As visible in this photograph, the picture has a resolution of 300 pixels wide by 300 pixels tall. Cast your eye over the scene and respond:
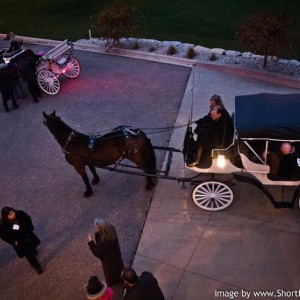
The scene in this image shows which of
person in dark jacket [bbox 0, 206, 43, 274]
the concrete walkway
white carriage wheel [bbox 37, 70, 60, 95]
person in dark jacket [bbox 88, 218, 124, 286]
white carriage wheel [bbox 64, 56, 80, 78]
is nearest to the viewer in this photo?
person in dark jacket [bbox 88, 218, 124, 286]

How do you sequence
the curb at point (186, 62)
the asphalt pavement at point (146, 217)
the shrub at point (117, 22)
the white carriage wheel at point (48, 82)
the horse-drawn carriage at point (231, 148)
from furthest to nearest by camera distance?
1. the shrub at point (117, 22)
2. the white carriage wheel at point (48, 82)
3. the curb at point (186, 62)
4. the asphalt pavement at point (146, 217)
5. the horse-drawn carriage at point (231, 148)

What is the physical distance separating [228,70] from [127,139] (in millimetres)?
6007

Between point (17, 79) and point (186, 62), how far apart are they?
5.29m

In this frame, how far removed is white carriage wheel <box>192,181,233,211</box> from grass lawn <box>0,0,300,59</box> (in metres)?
Result: 7.73

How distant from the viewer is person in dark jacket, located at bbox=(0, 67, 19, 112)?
436 inches

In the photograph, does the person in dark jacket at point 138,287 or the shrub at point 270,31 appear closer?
the person in dark jacket at point 138,287

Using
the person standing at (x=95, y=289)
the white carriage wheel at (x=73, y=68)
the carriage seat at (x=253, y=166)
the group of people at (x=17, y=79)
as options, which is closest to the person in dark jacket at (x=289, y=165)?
the carriage seat at (x=253, y=166)

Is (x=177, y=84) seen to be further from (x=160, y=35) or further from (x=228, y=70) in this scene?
(x=160, y=35)

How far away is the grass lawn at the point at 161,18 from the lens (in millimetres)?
14893

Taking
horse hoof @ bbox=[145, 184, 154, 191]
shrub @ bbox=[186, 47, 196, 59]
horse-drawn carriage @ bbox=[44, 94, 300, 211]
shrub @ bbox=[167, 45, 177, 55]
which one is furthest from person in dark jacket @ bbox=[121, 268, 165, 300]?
shrub @ bbox=[167, 45, 177, 55]

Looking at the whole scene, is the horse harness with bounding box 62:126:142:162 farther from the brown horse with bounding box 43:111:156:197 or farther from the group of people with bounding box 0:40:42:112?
the group of people with bounding box 0:40:42:112

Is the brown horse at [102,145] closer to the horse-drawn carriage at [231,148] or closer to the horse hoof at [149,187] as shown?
the horse-drawn carriage at [231,148]

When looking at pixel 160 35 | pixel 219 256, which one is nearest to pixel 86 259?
pixel 219 256

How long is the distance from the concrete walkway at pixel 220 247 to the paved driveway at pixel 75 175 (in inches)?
18.0
